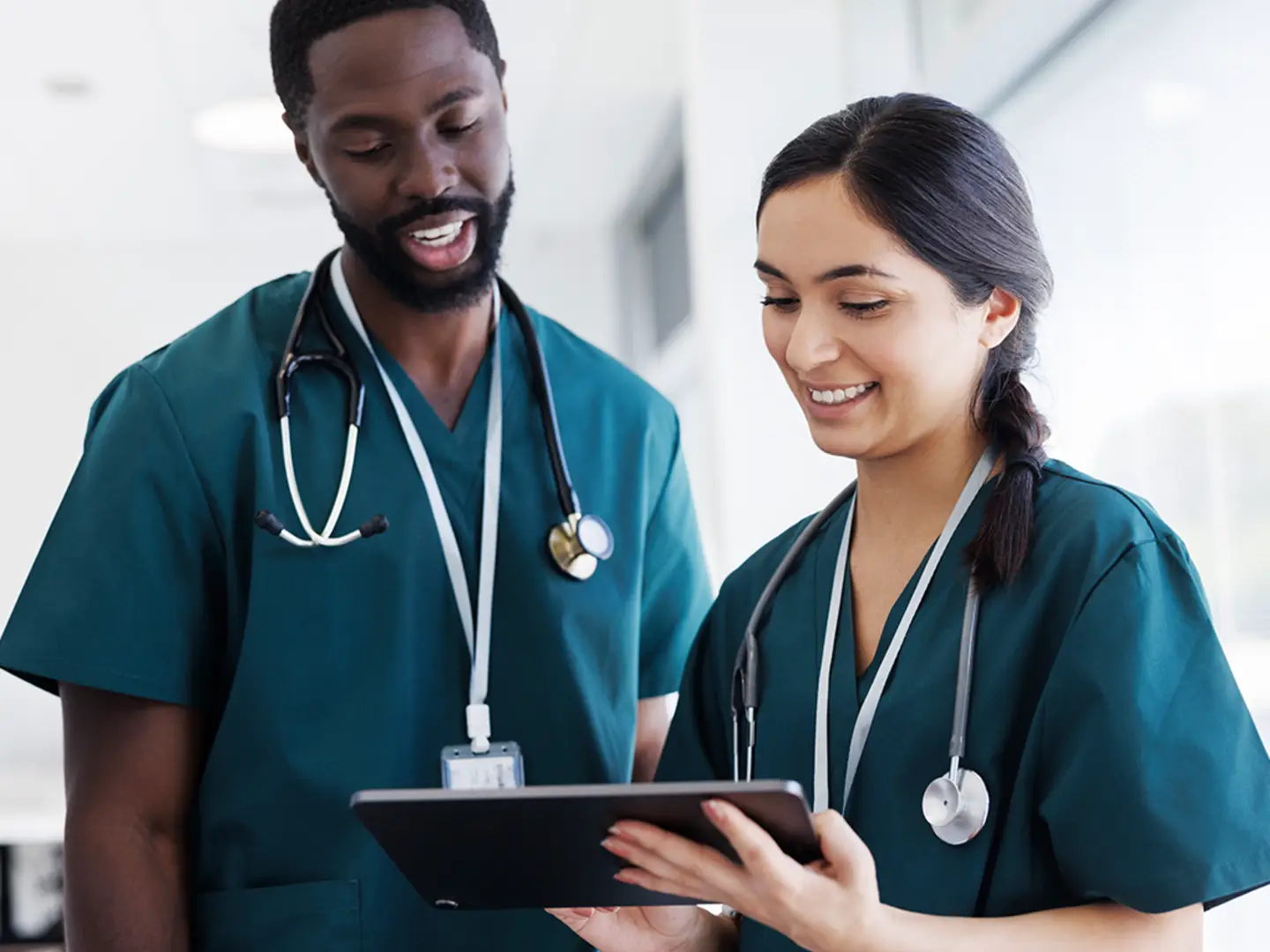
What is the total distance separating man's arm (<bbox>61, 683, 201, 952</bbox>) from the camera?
127 cm

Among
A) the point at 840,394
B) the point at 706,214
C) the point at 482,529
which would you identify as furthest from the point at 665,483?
the point at 706,214

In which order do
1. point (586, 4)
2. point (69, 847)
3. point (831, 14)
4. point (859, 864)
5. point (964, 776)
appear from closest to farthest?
point (859, 864)
point (964, 776)
point (69, 847)
point (831, 14)
point (586, 4)

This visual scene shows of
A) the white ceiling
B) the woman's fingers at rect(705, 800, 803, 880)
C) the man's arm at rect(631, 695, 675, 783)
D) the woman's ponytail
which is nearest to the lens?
the woman's fingers at rect(705, 800, 803, 880)

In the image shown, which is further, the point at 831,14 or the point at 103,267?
the point at 103,267

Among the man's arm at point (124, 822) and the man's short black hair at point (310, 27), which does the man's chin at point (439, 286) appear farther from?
the man's arm at point (124, 822)

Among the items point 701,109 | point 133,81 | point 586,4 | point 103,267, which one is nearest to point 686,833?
point 701,109

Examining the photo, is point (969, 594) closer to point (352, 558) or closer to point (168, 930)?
point (352, 558)

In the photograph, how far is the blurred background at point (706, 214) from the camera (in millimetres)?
1786

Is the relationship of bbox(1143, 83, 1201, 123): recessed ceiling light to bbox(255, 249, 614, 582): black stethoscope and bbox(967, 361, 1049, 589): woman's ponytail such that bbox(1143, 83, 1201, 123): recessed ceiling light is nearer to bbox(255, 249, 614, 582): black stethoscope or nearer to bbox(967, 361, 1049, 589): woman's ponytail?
bbox(967, 361, 1049, 589): woman's ponytail

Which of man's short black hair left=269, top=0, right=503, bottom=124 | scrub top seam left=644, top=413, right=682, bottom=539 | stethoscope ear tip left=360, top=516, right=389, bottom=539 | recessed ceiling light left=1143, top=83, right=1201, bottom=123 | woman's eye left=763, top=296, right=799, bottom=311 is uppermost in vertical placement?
recessed ceiling light left=1143, top=83, right=1201, bottom=123

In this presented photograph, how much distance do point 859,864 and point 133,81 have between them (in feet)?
11.6

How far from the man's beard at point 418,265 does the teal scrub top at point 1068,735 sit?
1.72ft

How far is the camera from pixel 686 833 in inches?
37.5

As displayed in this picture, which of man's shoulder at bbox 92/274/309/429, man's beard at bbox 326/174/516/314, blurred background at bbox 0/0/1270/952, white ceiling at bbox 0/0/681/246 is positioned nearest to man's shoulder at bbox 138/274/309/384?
man's shoulder at bbox 92/274/309/429
